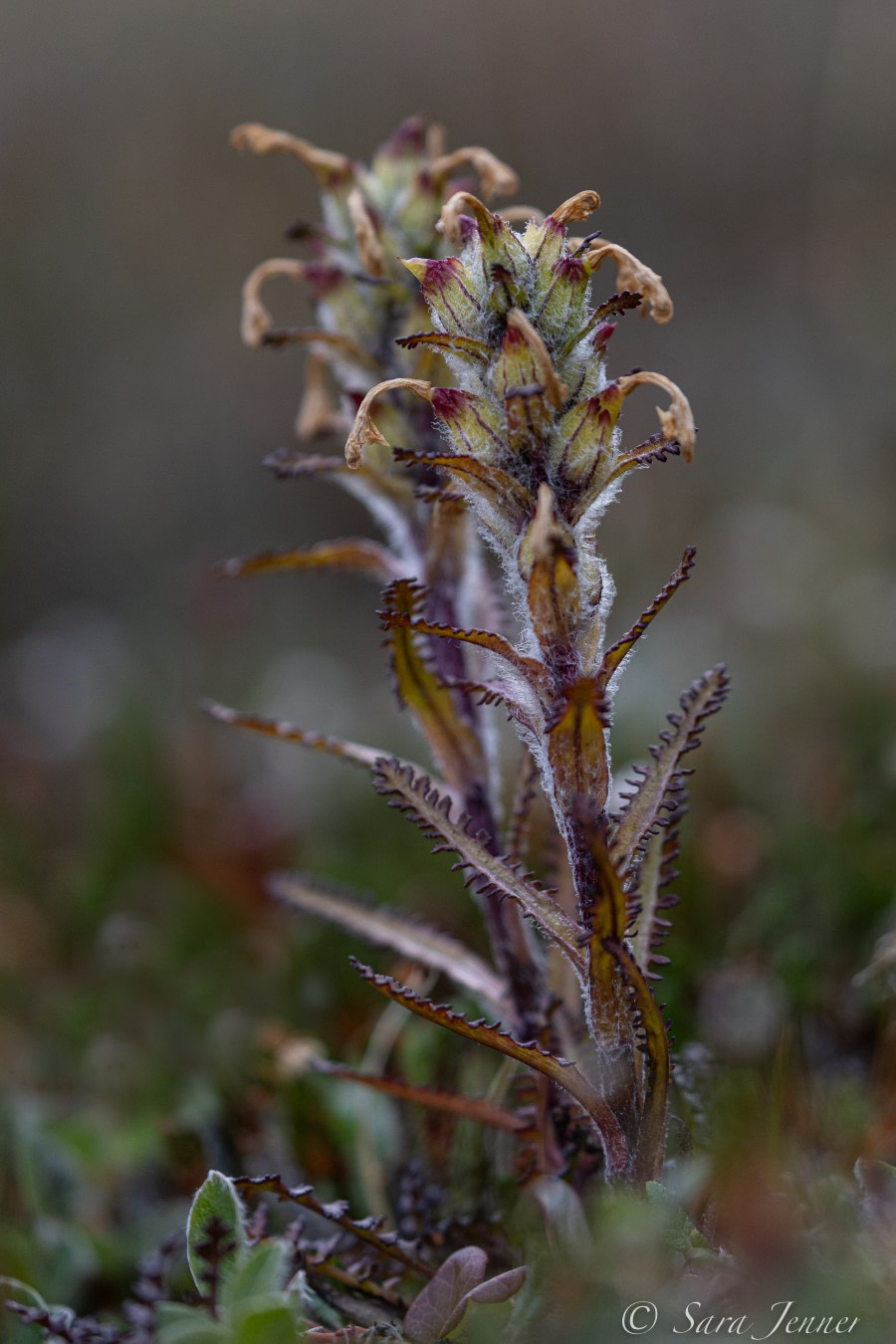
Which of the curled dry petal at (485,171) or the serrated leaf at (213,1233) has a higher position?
the curled dry petal at (485,171)

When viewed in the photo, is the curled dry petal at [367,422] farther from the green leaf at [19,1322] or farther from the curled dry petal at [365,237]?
the green leaf at [19,1322]

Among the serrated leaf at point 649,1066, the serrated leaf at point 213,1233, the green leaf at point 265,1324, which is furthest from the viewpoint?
the serrated leaf at point 213,1233

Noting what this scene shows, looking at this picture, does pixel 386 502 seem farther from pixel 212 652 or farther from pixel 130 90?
pixel 130 90

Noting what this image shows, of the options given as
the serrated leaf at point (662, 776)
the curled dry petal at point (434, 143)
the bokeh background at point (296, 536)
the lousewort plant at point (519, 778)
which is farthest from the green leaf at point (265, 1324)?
the curled dry petal at point (434, 143)

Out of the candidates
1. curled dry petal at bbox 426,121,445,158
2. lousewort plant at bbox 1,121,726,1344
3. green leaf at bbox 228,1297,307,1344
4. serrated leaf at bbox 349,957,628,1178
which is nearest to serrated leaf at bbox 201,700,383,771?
lousewort plant at bbox 1,121,726,1344

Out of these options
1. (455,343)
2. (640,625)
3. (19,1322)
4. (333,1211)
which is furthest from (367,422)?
(19,1322)

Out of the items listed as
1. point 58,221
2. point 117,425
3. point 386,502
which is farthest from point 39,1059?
point 58,221
